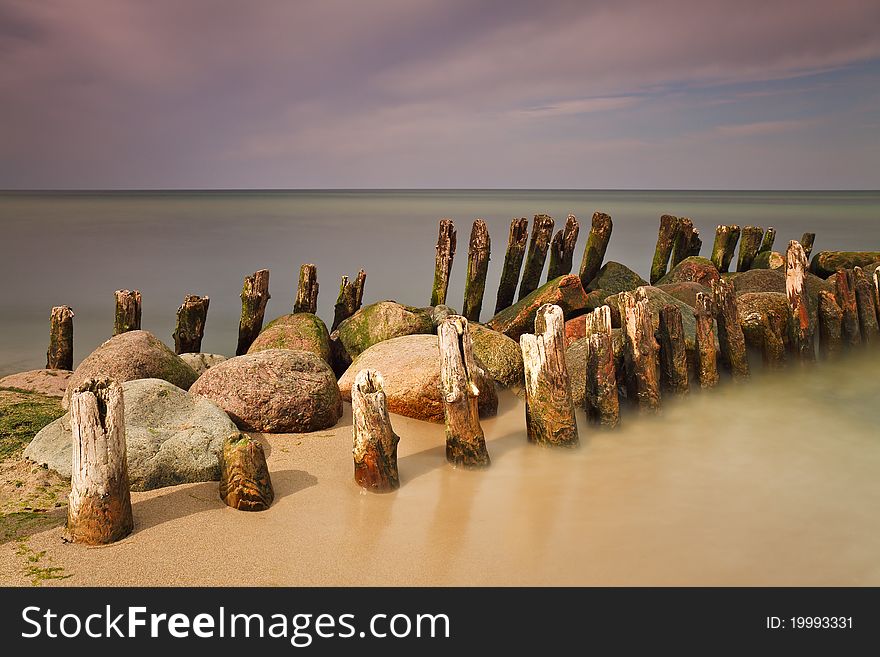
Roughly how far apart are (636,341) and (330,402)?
3.44 m

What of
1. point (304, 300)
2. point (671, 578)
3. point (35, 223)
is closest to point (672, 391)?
point (671, 578)

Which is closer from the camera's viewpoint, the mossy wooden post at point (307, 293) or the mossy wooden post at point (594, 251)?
the mossy wooden post at point (307, 293)

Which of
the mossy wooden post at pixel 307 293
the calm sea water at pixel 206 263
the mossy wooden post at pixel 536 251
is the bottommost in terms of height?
the calm sea water at pixel 206 263

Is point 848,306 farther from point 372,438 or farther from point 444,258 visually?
point 372,438

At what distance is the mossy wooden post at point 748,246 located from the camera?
15469 mm

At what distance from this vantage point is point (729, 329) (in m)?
8.45

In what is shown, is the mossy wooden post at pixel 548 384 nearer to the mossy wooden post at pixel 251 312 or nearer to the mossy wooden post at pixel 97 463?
the mossy wooden post at pixel 97 463

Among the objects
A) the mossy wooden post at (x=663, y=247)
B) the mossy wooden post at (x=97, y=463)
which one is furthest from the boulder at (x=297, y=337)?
the mossy wooden post at (x=663, y=247)

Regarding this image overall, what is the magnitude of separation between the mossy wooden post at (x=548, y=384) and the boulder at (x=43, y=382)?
603cm

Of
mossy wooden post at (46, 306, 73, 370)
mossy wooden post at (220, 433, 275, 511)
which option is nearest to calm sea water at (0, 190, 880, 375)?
mossy wooden post at (46, 306, 73, 370)

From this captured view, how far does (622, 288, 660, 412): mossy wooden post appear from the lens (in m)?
7.42

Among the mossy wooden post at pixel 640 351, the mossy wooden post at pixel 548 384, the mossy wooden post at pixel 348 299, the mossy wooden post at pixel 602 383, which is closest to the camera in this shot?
the mossy wooden post at pixel 548 384

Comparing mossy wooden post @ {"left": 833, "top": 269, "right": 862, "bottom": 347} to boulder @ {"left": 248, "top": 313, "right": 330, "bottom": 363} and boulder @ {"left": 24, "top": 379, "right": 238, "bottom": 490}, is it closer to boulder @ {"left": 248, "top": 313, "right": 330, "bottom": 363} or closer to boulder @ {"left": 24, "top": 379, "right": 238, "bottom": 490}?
boulder @ {"left": 248, "top": 313, "right": 330, "bottom": 363}

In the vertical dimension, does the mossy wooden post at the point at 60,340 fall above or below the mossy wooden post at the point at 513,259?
below
